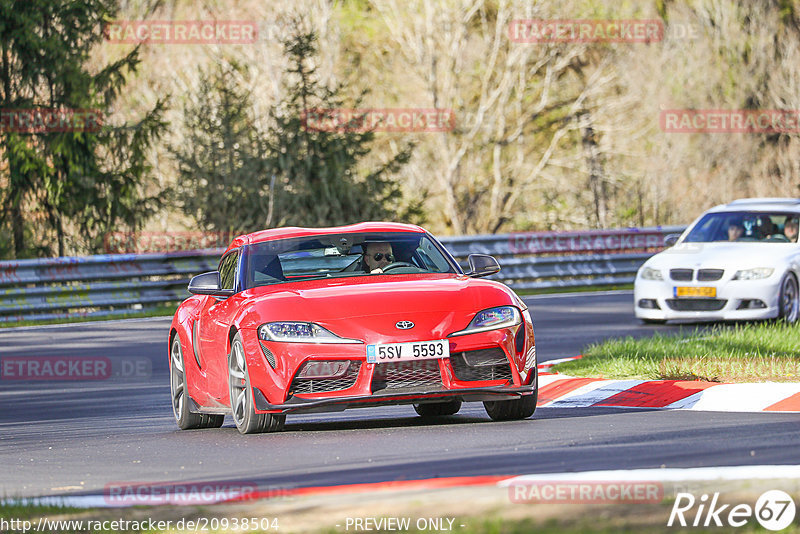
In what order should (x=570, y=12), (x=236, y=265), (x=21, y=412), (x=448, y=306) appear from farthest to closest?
1. (x=570, y=12)
2. (x=21, y=412)
3. (x=236, y=265)
4. (x=448, y=306)

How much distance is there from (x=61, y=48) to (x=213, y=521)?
24.7 m

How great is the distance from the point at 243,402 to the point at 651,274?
979 cm

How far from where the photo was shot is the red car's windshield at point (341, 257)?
1075 cm

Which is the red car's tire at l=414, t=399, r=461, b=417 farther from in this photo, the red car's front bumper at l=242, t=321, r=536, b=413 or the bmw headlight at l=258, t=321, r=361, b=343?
the bmw headlight at l=258, t=321, r=361, b=343

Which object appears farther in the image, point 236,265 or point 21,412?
point 21,412

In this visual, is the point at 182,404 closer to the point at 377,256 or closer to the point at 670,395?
the point at 377,256

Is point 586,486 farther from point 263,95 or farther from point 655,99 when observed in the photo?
point 655,99

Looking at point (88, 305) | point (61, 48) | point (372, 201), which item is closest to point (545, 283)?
point (372, 201)

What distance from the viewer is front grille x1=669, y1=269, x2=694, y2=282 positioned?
724 inches

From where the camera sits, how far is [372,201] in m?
32.0

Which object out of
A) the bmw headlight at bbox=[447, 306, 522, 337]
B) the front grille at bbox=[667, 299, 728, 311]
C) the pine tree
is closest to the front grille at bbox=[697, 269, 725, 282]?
the front grille at bbox=[667, 299, 728, 311]

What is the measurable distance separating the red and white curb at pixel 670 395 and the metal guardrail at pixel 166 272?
12.1 metres

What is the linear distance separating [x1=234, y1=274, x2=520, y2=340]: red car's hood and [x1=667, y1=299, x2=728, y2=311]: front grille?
852cm

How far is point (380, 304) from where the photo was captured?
31.6 ft
